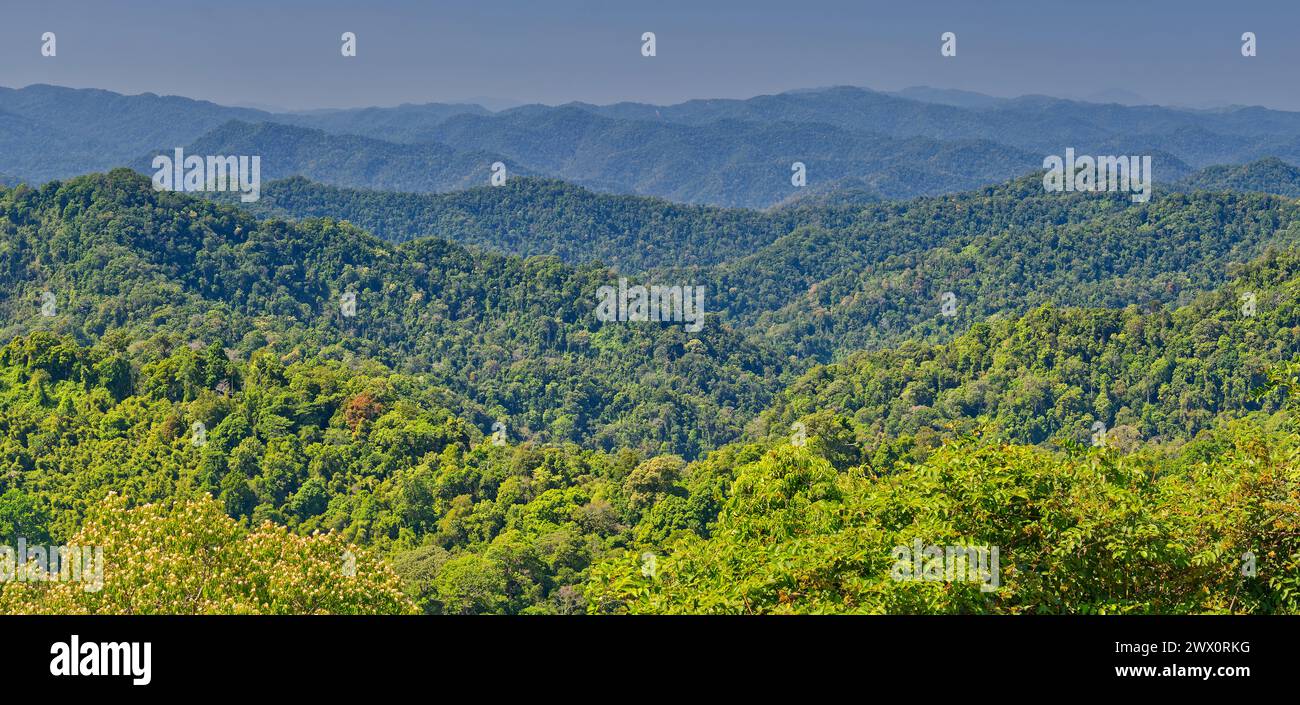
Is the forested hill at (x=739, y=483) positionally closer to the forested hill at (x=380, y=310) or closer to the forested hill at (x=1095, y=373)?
the forested hill at (x=1095, y=373)

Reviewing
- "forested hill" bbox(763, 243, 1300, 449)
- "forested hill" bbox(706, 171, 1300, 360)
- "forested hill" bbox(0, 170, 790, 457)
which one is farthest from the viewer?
"forested hill" bbox(706, 171, 1300, 360)

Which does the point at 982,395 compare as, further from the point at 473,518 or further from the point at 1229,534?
the point at 1229,534

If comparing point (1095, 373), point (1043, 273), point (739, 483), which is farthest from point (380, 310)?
point (739, 483)

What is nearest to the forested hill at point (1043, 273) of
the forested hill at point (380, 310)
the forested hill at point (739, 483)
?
the forested hill at point (380, 310)

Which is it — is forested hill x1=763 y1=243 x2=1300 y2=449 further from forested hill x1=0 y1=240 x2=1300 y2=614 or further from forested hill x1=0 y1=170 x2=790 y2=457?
forested hill x1=0 y1=170 x2=790 y2=457

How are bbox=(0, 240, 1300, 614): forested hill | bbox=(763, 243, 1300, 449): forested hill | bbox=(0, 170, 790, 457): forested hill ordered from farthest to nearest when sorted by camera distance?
bbox=(0, 170, 790, 457): forested hill → bbox=(763, 243, 1300, 449): forested hill → bbox=(0, 240, 1300, 614): forested hill

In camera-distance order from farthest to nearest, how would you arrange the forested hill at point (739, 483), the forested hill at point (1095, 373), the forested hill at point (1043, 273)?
the forested hill at point (1043, 273) < the forested hill at point (1095, 373) < the forested hill at point (739, 483)

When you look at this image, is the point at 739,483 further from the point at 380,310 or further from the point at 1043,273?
the point at 1043,273

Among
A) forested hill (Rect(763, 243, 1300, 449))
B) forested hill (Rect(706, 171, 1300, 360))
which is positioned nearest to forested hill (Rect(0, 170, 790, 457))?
forested hill (Rect(763, 243, 1300, 449))

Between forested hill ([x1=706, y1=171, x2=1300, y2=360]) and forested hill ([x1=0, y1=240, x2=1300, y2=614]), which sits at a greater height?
forested hill ([x1=706, y1=171, x2=1300, y2=360])
